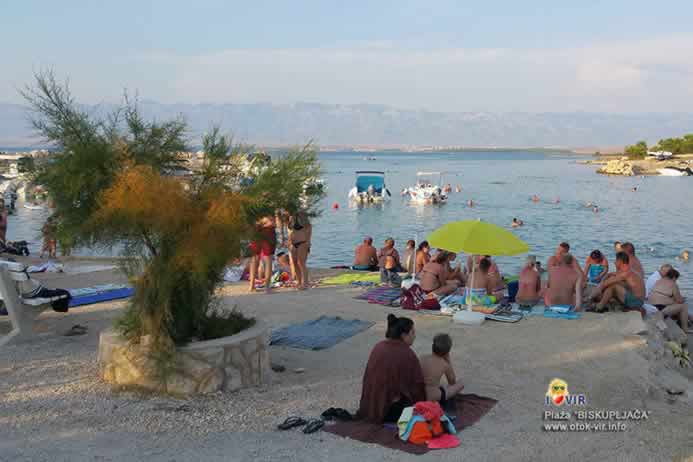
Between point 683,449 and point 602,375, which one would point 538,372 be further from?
point 683,449

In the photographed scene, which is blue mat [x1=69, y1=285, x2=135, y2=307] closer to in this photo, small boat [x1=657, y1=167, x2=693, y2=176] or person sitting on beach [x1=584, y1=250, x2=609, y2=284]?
person sitting on beach [x1=584, y1=250, x2=609, y2=284]

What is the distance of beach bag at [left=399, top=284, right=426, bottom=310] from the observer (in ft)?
30.9

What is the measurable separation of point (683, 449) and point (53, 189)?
547cm

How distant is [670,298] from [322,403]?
6377 mm

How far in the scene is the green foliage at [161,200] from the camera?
5.50m

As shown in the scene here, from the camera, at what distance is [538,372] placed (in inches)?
260

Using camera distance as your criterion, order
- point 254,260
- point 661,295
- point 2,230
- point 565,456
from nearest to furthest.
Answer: point 565,456 < point 661,295 < point 254,260 < point 2,230

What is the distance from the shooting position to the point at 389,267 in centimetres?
1218

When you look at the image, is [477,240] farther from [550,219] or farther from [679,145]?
[679,145]

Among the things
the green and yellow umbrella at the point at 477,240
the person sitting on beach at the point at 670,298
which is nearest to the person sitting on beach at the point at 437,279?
the green and yellow umbrella at the point at 477,240

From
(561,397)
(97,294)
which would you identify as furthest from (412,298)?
(97,294)

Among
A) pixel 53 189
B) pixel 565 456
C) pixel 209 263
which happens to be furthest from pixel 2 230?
pixel 565 456

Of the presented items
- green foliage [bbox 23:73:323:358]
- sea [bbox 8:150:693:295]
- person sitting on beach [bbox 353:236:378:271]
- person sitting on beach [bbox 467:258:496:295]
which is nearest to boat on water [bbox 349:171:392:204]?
sea [bbox 8:150:693:295]

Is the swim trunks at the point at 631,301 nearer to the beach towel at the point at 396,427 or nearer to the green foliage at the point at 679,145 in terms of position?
the beach towel at the point at 396,427
